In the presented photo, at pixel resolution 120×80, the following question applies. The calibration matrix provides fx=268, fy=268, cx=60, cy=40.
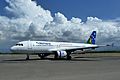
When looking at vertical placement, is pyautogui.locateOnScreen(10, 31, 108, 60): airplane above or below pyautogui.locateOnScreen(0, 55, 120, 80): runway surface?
above

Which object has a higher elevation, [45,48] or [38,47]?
[38,47]

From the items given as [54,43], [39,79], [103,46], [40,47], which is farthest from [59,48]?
[39,79]

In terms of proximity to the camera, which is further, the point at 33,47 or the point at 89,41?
the point at 89,41

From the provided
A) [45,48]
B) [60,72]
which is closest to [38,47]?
[45,48]

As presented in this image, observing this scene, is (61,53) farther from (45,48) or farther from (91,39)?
(91,39)

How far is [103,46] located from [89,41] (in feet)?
30.3

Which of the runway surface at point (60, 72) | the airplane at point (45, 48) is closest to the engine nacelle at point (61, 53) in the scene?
the airplane at point (45, 48)

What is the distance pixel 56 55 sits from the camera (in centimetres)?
4897

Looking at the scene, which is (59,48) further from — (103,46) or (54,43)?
(103,46)

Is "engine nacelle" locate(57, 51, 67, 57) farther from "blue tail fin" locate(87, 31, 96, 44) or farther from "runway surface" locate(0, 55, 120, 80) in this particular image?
"runway surface" locate(0, 55, 120, 80)

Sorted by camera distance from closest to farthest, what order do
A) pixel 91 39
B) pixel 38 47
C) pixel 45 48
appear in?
pixel 38 47 < pixel 45 48 < pixel 91 39

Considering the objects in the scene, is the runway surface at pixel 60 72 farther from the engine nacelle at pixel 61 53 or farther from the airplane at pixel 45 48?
the engine nacelle at pixel 61 53

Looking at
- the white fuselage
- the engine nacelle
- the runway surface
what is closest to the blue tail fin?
the white fuselage

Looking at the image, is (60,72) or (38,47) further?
(38,47)
